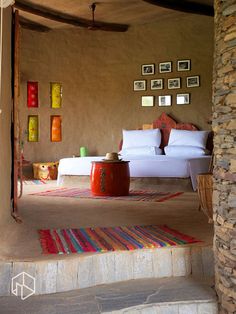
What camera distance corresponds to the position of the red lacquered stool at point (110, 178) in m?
5.79

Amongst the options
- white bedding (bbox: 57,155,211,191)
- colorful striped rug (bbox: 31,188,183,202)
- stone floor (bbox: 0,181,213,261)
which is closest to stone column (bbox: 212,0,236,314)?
stone floor (bbox: 0,181,213,261)

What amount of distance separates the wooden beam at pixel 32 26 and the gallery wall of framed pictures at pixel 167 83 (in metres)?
2.09

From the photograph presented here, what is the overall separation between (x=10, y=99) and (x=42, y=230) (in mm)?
1282

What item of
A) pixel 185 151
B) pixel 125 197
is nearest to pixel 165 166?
pixel 125 197

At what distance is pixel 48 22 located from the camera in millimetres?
8180

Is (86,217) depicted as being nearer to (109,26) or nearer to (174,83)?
(174,83)

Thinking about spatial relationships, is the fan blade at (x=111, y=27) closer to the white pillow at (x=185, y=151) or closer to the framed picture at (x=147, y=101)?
the framed picture at (x=147, y=101)

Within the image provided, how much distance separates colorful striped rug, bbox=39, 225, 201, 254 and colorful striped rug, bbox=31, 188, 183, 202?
1859 mm

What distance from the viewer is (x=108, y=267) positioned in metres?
2.96

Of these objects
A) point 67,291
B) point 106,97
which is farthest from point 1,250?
point 106,97

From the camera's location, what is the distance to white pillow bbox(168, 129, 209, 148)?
289 inches

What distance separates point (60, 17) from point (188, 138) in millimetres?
3244

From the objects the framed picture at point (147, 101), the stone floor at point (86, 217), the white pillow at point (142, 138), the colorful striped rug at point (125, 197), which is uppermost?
the framed picture at point (147, 101)

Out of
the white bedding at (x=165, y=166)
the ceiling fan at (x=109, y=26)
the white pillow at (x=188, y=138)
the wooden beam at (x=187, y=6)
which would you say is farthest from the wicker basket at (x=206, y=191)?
the ceiling fan at (x=109, y=26)
